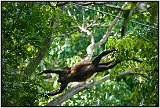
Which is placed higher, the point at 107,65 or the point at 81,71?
the point at 107,65

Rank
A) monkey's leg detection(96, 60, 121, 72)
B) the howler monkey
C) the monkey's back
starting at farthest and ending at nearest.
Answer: the monkey's back, the howler monkey, monkey's leg detection(96, 60, 121, 72)

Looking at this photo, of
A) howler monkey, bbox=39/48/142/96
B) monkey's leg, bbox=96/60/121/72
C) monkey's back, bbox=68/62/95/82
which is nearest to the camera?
monkey's leg, bbox=96/60/121/72

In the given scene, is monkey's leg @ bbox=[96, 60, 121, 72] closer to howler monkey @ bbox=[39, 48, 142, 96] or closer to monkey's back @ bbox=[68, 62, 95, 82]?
howler monkey @ bbox=[39, 48, 142, 96]

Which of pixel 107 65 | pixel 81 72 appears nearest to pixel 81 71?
pixel 81 72

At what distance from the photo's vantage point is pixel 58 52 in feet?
19.0

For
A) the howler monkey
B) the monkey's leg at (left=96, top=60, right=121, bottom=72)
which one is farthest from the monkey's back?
the monkey's leg at (left=96, top=60, right=121, bottom=72)

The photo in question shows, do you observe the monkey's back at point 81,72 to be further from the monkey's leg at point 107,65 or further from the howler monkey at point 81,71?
the monkey's leg at point 107,65

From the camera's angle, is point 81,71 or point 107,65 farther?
point 81,71

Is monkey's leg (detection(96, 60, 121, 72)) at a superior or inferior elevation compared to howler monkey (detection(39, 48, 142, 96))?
superior

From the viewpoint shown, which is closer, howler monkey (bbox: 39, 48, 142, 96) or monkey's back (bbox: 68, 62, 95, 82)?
howler monkey (bbox: 39, 48, 142, 96)

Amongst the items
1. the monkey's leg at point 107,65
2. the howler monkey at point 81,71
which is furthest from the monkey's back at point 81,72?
the monkey's leg at point 107,65

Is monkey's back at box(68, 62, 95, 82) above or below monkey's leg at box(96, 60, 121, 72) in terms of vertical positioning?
below

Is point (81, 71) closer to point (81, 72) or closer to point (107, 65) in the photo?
point (81, 72)

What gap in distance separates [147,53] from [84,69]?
49.4 inches
